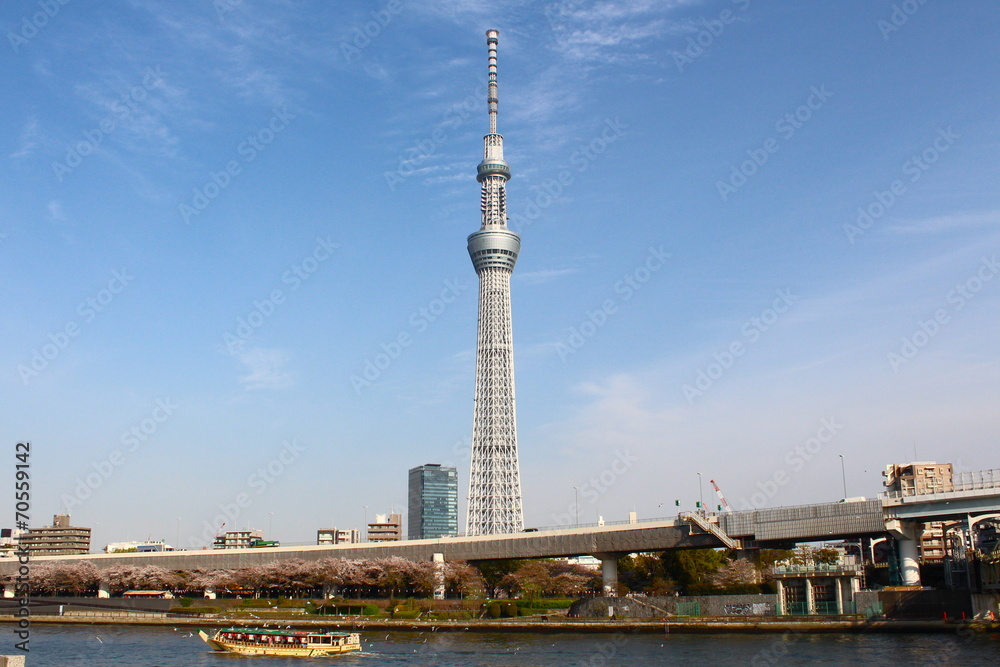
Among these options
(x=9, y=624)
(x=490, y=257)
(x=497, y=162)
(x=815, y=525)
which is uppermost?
(x=497, y=162)

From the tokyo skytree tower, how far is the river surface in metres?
91.2

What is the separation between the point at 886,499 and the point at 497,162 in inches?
4963

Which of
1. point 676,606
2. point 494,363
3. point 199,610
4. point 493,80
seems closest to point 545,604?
point 676,606

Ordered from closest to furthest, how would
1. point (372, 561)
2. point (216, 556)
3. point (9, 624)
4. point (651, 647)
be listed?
1. point (651, 647)
2. point (9, 624)
3. point (372, 561)
4. point (216, 556)

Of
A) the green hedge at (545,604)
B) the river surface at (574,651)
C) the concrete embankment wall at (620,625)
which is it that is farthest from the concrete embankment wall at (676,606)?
the river surface at (574,651)

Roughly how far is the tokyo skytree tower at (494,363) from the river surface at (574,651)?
91.2 m

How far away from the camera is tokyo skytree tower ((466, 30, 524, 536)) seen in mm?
168250

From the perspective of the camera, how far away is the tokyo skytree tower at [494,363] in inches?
6624

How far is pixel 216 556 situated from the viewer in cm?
12100

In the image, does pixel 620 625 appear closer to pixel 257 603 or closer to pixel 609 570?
pixel 609 570

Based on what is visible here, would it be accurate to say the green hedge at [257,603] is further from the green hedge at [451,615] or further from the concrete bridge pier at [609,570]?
the concrete bridge pier at [609,570]

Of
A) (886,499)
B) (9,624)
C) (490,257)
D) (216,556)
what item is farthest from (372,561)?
(490,257)

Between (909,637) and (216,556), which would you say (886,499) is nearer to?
(909,637)

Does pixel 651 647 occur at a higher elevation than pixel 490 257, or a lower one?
lower
